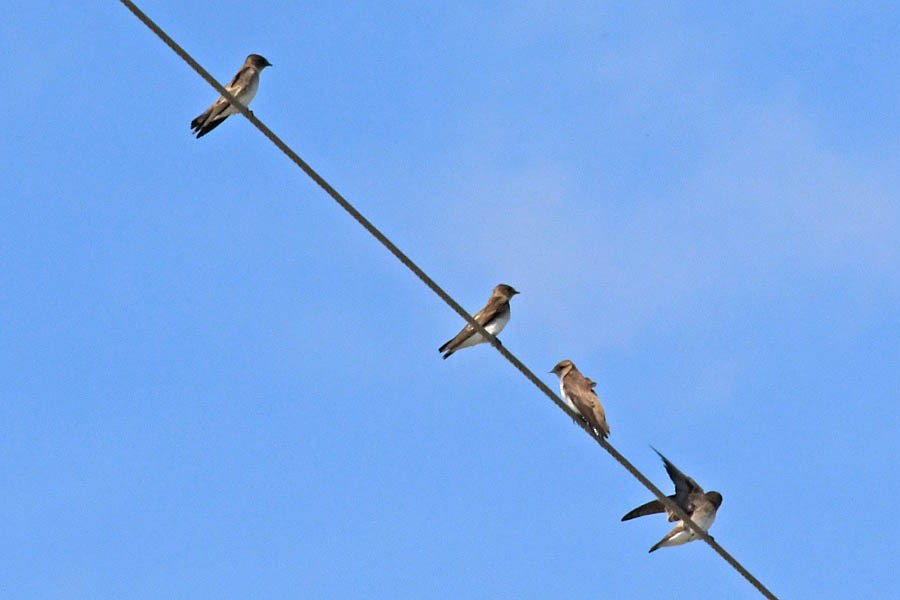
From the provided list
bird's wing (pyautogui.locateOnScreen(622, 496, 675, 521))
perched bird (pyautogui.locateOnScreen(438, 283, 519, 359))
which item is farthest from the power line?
perched bird (pyautogui.locateOnScreen(438, 283, 519, 359))

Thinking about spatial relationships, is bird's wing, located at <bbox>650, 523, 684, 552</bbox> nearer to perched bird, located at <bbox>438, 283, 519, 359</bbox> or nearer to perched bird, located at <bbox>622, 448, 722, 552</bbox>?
perched bird, located at <bbox>622, 448, 722, 552</bbox>

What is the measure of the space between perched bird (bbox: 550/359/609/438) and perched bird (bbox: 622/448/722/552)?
720 mm

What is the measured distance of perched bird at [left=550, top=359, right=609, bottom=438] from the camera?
14.0m

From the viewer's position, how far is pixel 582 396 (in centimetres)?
1447

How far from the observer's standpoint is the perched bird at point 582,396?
45.9 ft

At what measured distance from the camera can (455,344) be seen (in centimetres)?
1468

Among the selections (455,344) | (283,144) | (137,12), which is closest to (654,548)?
(455,344)

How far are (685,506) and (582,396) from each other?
4.97ft

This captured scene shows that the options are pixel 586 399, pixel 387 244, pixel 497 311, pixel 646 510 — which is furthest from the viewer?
pixel 497 311

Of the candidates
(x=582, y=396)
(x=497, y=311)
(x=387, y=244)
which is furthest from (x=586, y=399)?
(x=387, y=244)

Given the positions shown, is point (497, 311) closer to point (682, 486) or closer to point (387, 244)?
point (682, 486)

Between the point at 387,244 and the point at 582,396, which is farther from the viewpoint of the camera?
the point at 582,396

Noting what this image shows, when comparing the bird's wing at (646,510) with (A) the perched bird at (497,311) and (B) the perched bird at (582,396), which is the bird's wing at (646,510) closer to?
(B) the perched bird at (582,396)

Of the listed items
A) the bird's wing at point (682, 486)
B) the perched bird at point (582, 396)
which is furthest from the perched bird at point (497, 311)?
the bird's wing at point (682, 486)
